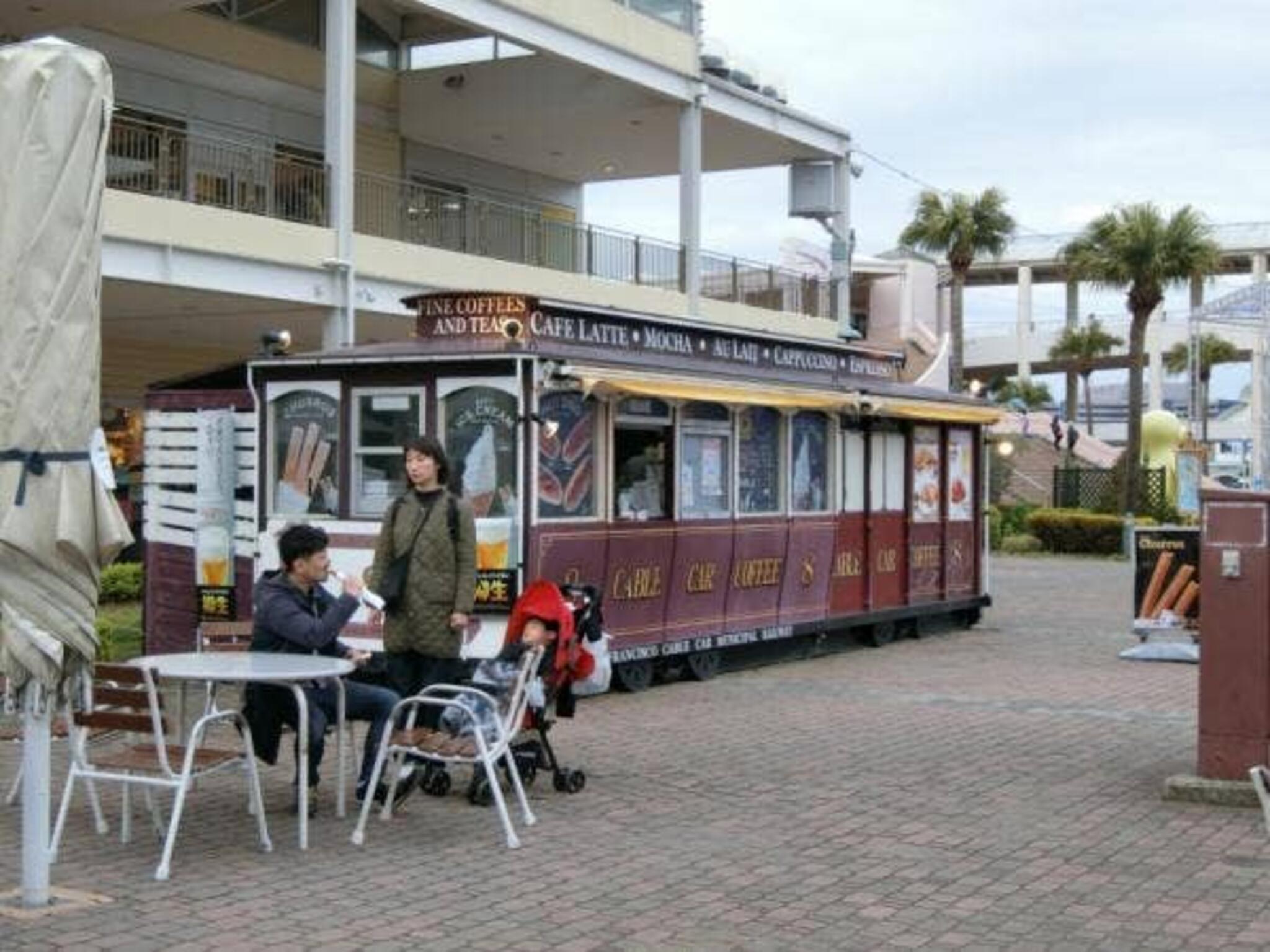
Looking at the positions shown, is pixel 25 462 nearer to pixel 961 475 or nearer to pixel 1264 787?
pixel 1264 787

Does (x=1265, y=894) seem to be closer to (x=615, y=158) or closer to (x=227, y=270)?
(x=227, y=270)

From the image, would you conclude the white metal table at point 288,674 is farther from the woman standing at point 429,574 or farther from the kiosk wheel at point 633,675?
the kiosk wheel at point 633,675

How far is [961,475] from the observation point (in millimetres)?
18109

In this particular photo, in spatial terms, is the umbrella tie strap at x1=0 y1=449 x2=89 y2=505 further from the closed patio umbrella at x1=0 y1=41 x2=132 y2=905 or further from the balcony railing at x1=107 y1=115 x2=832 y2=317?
the balcony railing at x1=107 y1=115 x2=832 y2=317

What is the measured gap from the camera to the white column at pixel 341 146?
19.3 m

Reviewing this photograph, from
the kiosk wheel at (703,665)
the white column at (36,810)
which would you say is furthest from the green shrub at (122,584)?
the white column at (36,810)

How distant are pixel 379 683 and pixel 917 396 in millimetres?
7070

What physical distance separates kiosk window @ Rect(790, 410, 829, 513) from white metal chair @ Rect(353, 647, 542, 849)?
22.8ft

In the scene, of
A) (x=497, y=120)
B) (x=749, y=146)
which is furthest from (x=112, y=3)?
(x=749, y=146)

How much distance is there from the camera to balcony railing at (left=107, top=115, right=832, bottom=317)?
1942cm

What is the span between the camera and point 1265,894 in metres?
6.76

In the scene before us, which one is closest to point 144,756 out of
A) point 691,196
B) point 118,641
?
point 118,641

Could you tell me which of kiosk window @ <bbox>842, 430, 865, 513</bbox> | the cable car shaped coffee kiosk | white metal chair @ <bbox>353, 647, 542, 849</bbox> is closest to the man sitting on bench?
white metal chair @ <bbox>353, 647, 542, 849</bbox>

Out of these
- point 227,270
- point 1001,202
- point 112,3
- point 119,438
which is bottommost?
point 119,438
